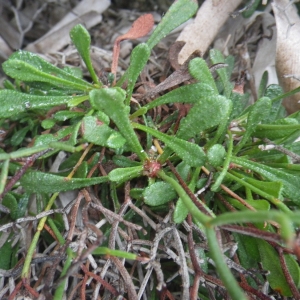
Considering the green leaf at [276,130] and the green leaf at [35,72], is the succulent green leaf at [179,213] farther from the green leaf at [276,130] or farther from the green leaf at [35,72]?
the green leaf at [35,72]

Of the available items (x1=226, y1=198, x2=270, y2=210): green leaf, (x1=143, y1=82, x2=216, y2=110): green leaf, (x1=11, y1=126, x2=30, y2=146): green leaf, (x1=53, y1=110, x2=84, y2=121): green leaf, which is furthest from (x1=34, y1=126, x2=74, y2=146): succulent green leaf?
(x1=226, y1=198, x2=270, y2=210): green leaf

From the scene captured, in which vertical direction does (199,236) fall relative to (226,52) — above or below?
below

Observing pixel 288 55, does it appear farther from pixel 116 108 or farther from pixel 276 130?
pixel 116 108

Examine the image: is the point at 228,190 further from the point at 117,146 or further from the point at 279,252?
the point at 117,146

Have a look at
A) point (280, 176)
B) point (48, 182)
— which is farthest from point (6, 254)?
point (280, 176)

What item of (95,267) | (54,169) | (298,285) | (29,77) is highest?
(29,77)

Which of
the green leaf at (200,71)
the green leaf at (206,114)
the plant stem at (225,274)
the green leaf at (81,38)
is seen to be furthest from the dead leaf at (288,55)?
the plant stem at (225,274)

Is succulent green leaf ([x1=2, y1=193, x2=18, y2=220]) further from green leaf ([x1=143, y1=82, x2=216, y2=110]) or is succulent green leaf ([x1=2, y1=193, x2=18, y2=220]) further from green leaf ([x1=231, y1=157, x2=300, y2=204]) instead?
green leaf ([x1=231, y1=157, x2=300, y2=204])

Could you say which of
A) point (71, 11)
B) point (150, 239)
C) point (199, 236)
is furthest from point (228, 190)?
point (71, 11)
